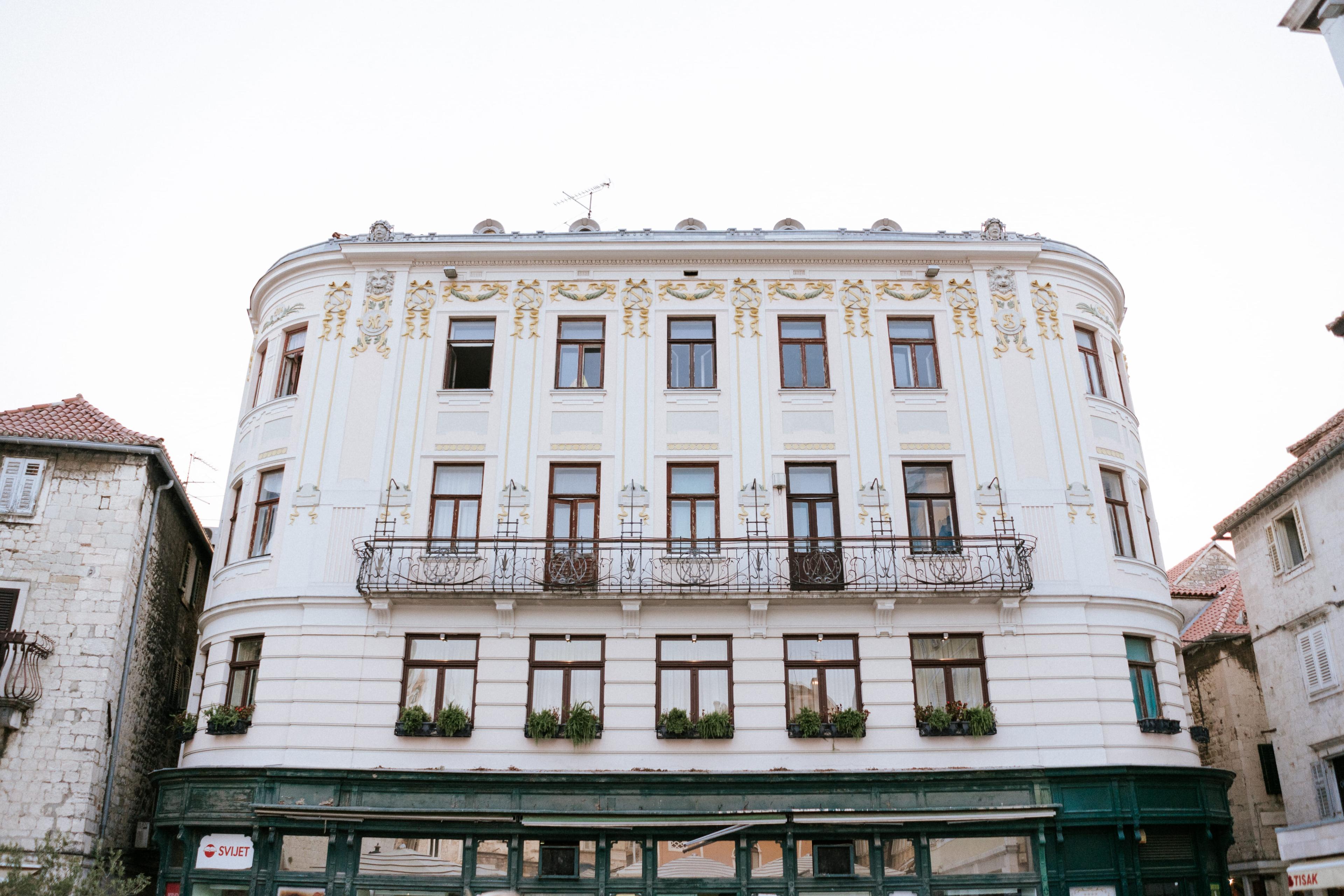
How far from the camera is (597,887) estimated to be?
18.5 metres

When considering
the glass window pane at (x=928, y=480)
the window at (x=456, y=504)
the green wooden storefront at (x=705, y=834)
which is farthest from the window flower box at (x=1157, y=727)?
the window at (x=456, y=504)

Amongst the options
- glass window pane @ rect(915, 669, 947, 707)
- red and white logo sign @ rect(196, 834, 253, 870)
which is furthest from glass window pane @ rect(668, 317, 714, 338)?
red and white logo sign @ rect(196, 834, 253, 870)

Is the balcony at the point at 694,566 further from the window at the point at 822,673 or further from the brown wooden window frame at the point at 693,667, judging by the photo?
the window at the point at 822,673

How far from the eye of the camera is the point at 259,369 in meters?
24.0

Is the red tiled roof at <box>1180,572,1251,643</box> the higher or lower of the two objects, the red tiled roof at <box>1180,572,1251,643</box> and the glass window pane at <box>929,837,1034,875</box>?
the higher

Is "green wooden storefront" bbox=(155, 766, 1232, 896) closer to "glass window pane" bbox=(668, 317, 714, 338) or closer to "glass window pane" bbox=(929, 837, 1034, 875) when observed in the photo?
"glass window pane" bbox=(929, 837, 1034, 875)

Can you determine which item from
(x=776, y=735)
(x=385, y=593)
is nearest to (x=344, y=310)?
(x=385, y=593)

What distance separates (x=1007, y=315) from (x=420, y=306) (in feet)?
42.2

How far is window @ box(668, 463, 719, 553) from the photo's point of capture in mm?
20844

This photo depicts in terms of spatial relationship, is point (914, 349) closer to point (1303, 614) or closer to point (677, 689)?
point (677, 689)

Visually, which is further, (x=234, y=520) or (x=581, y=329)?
(x=581, y=329)

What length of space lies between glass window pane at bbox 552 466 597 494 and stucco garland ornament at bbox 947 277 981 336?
844 cm

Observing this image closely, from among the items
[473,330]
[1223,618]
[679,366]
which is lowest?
[1223,618]

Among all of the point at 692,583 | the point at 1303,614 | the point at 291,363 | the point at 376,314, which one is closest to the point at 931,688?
the point at 692,583
